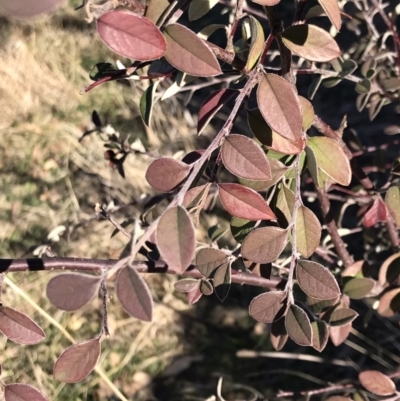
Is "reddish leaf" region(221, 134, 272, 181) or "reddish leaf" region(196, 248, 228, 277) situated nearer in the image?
"reddish leaf" region(221, 134, 272, 181)

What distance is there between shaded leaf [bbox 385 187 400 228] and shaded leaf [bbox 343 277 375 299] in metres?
0.24

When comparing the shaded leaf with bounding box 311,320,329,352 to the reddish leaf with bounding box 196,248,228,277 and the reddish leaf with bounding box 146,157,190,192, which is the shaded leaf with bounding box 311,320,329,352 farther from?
the reddish leaf with bounding box 146,157,190,192

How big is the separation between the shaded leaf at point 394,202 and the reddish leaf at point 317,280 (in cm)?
20

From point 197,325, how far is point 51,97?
1.32 metres

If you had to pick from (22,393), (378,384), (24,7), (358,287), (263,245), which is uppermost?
(24,7)

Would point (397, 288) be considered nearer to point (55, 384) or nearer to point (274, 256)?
point (274, 256)

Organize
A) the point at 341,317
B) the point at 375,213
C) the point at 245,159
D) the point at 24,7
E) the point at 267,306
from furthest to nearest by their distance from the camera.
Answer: the point at 375,213 → the point at 341,317 → the point at 267,306 → the point at 245,159 → the point at 24,7

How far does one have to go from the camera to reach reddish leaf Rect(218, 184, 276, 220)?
24.6 inches

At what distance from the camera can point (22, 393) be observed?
0.64 m

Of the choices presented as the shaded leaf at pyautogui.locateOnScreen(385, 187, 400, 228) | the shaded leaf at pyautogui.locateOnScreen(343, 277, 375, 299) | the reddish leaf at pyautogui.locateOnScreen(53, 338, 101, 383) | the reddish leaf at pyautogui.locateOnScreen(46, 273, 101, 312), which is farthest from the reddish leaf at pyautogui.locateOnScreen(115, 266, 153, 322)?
the shaded leaf at pyautogui.locateOnScreen(343, 277, 375, 299)

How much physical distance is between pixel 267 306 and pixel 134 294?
28 cm

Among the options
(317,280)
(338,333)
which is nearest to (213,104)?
(317,280)

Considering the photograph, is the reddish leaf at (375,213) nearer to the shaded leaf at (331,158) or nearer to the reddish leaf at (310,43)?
the shaded leaf at (331,158)

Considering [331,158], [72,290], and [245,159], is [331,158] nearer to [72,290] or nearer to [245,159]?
[245,159]
